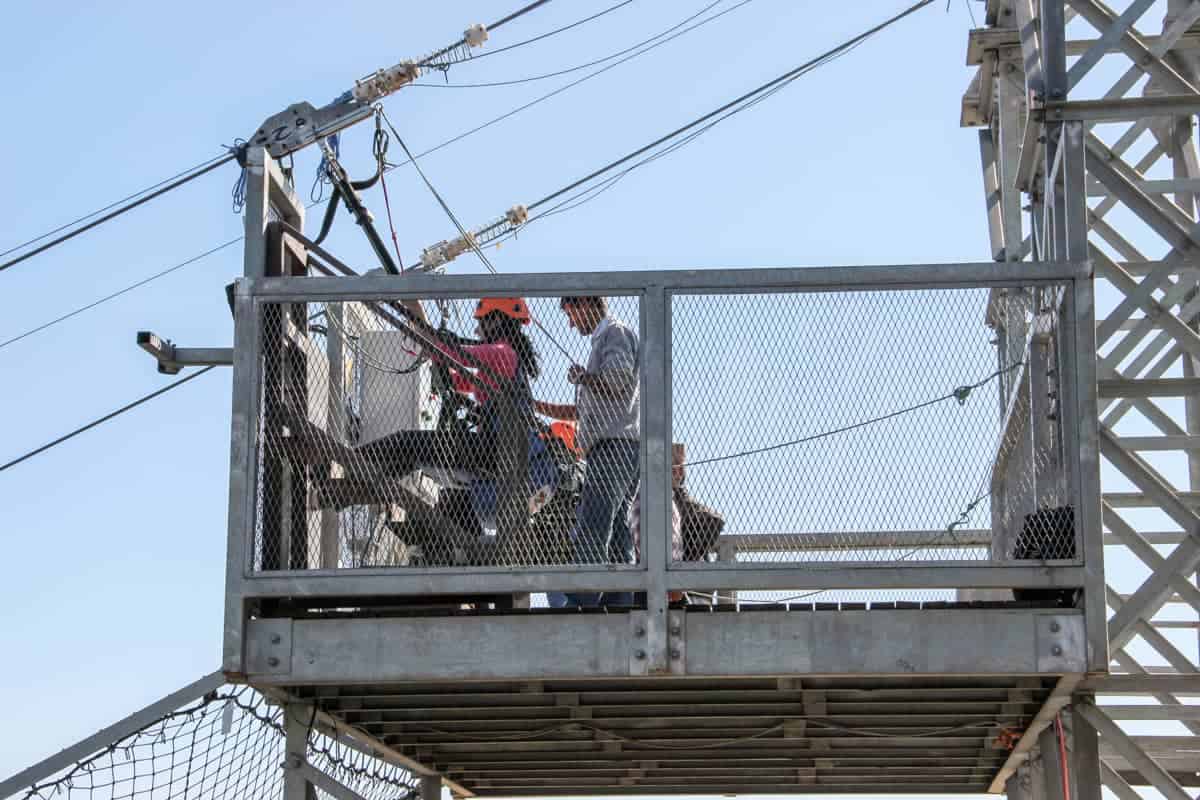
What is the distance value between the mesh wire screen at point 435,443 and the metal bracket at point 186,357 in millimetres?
353

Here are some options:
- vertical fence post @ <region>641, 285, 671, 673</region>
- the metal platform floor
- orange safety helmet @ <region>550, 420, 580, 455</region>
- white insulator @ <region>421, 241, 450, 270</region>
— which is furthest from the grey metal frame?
white insulator @ <region>421, 241, 450, 270</region>

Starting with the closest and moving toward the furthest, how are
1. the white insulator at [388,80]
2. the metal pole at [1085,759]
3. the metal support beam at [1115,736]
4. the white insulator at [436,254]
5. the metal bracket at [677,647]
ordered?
1. the metal bracket at [677,647]
2. the metal pole at [1085,759]
3. the metal support beam at [1115,736]
4. the white insulator at [388,80]
5. the white insulator at [436,254]

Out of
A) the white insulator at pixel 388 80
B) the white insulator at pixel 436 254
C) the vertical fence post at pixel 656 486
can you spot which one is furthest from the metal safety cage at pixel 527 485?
the white insulator at pixel 436 254

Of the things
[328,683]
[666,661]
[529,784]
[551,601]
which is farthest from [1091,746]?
[529,784]

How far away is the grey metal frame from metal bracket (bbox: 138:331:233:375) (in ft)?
1.11

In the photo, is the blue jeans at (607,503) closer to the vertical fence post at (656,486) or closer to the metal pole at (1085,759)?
the vertical fence post at (656,486)

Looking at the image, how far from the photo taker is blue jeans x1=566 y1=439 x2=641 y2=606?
9328 millimetres

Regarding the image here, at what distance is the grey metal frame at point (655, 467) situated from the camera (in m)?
9.00

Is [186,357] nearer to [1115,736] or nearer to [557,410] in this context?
[557,410]

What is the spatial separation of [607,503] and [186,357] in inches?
89.4

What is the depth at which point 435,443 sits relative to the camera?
962 centimetres

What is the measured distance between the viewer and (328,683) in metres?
9.30

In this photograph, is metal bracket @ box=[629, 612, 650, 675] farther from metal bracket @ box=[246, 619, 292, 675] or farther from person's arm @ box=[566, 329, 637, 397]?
metal bracket @ box=[246, 619, 292, 675]

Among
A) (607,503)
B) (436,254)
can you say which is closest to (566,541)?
(607,503)
